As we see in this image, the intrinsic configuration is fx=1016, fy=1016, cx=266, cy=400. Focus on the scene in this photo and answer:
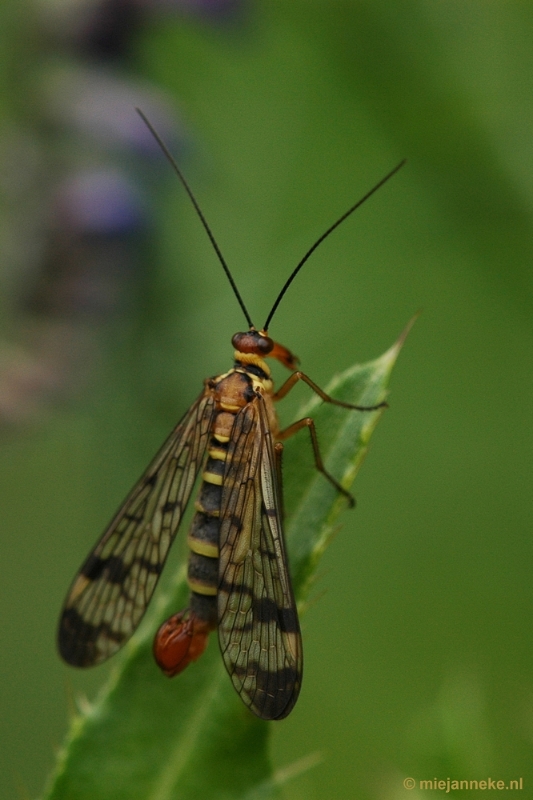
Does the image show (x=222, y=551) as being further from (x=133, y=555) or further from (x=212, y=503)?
(x=133, y=555)

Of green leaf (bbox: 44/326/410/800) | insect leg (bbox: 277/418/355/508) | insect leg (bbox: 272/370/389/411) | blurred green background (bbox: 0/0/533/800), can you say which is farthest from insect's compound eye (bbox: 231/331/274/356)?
blurred green background (bbox: 0/0/533/800)

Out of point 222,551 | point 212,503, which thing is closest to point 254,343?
point 212,503

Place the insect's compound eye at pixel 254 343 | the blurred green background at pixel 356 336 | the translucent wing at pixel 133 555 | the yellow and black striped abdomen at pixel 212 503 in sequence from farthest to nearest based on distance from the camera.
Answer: the blurred green background at pixel 356 336 → the insect's compound eye at pixel 254 343 → the translucent wing at pixel 133 555 → the yellow and black striped abdomen at pixel 212 503

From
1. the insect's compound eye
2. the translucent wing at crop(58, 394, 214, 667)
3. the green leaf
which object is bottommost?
the green leaf

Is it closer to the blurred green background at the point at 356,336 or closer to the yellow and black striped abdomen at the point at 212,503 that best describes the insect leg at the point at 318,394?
the yellow and black striped abdomen at the point at 212,503

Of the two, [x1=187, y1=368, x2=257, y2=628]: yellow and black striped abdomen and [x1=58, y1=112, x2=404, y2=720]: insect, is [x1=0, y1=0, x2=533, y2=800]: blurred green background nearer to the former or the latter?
[x1=58, y1=112, x2=404, y2=720]: insect

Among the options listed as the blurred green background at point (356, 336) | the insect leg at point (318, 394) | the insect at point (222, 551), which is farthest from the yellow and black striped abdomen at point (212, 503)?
the blurred green background at point (356, 336)
